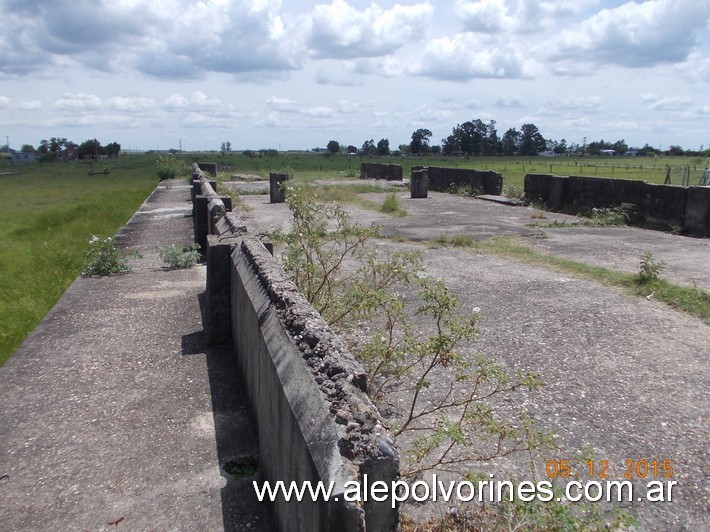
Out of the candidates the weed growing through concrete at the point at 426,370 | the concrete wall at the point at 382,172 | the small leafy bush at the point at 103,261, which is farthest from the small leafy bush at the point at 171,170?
the weed growing through concrete at the point at 426,370

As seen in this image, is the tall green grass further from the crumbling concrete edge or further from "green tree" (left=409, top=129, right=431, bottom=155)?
"green tree" (left=409, top=129, right=431, bottom=155)

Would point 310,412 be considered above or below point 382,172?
below

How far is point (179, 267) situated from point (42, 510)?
598 centimetres

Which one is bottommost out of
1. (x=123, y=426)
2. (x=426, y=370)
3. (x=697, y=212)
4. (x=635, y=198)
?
(x=123, y=426)

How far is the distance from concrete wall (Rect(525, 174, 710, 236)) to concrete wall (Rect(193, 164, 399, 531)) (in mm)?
10656

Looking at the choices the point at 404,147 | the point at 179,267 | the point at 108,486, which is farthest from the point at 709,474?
the point at 404,147

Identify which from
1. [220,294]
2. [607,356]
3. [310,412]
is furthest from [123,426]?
[607,356]

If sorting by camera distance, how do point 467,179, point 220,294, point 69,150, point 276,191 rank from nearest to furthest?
point 220,294
point 276,191
point 467,179
point 69,150

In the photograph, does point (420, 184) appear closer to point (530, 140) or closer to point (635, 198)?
point (635, 198)

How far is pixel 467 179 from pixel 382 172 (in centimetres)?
866

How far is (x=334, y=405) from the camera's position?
2.47m

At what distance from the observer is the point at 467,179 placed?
2255cm

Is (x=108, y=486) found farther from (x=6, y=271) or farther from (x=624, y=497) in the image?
(x=6, y=271)
